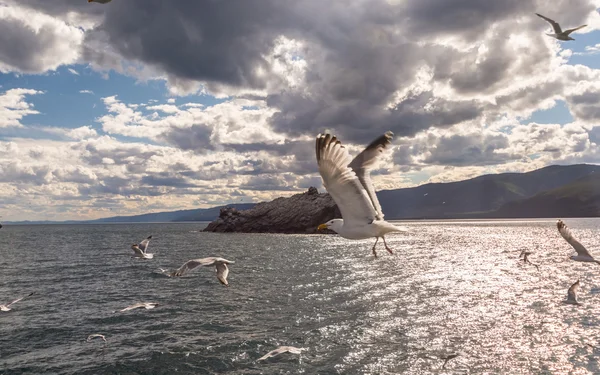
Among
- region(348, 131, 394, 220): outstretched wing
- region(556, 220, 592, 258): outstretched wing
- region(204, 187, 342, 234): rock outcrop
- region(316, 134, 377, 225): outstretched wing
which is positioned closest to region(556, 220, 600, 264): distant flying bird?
region(556, 220, 592, 258): outstretched wing

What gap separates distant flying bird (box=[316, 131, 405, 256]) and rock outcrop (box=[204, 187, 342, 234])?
11668 centimetres

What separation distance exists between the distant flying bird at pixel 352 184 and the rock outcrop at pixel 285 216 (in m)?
117

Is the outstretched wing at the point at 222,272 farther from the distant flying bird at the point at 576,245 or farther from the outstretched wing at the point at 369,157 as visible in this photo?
the distant flying bird at the point at 576,245

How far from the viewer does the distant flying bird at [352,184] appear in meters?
8.12

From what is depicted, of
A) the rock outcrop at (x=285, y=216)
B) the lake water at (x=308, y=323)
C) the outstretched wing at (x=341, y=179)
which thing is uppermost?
the outstretched wing at (x=341, y=179)

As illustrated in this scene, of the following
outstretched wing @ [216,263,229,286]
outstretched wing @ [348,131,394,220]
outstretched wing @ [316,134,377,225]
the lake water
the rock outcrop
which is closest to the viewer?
outstretched wing @ [316,134,377,225]

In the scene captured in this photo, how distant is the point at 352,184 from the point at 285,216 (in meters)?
133

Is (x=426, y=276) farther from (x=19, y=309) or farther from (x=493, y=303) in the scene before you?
(x=19, y=309)

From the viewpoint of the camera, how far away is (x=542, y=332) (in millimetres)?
24062

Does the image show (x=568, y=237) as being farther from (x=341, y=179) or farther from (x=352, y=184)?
(x=341, y=179)

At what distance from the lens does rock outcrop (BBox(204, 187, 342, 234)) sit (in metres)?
132

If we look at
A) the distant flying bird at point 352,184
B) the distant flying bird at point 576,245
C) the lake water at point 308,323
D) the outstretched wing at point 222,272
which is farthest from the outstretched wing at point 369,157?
the distant flying bird at point 576,245

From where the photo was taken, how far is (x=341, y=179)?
8469 mm

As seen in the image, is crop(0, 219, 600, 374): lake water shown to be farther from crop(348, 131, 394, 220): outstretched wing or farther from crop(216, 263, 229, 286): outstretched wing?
crop(348, 131, 394, 220): outstretched wing
